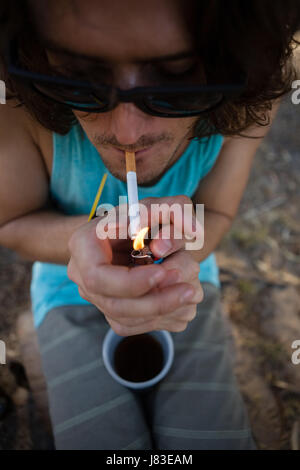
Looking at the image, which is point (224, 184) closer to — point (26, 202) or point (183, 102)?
point (183, 102)

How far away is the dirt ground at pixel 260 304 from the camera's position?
178 cm

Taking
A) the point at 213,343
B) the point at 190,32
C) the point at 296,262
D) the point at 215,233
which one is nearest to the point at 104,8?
the point at 190,32

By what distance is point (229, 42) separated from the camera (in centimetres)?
86

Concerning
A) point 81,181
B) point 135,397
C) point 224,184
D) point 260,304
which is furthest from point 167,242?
point 260,304

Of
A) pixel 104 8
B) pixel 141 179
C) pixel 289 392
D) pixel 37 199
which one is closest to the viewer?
pixel 104 8

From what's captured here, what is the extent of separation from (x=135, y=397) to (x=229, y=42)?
4.46 feet

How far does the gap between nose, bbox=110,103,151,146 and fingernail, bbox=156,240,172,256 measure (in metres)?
0.32

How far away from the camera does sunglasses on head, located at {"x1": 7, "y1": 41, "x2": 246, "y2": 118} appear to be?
85 cm

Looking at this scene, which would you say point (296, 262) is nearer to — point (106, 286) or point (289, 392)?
point (289, 392)

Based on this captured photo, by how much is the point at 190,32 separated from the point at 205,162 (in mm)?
696

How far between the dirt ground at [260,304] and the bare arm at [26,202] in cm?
86

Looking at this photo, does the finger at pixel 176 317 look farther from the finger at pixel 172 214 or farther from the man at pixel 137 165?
the finger at pixel 172 214

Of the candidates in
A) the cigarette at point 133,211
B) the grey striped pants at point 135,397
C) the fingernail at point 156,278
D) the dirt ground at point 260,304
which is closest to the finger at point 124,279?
the fingernail at point 156,278

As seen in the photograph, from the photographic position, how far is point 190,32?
82 cm
